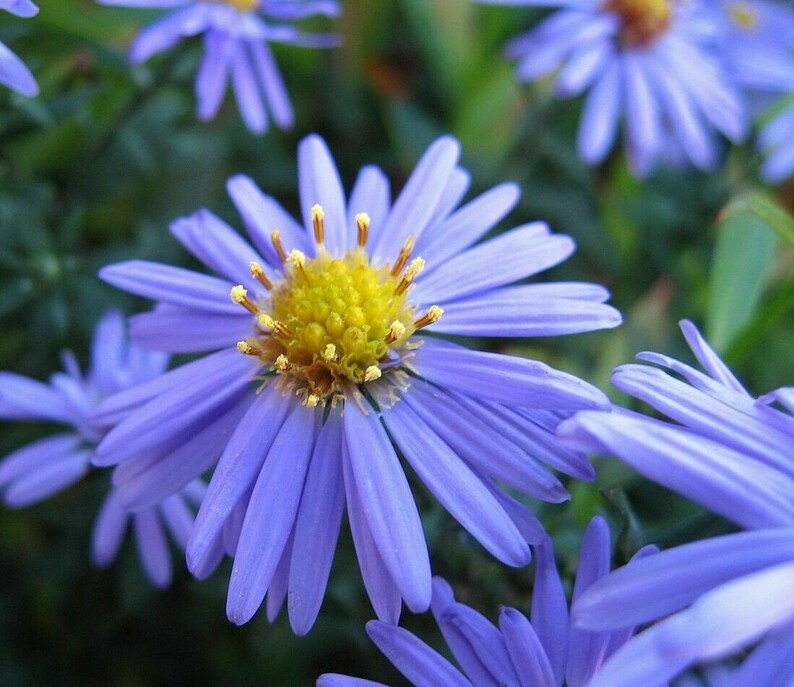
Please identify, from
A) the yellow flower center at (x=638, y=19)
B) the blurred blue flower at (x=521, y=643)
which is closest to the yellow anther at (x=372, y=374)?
the blurred blue flower at (x=521, y=643)

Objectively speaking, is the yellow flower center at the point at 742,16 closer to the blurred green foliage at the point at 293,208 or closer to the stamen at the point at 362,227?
the blurred green foliage at the point at 293,208

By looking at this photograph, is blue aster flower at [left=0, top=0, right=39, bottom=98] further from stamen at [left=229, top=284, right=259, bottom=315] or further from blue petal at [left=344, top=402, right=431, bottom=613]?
blue petal at [left=344, top=402, right=431, bottom=613]

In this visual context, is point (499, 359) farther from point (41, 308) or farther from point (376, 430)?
point (41, 308)

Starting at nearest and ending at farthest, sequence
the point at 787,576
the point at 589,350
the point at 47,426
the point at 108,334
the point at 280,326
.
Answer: the point at 787,576
the point at 280,326
the point at 108,334
the point at 47,426
the point at 589,350

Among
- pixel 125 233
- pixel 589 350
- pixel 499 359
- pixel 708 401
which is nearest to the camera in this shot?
pixel 708 401

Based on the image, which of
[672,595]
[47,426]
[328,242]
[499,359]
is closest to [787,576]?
[672,595]

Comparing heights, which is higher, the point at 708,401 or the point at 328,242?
the point at 328,242
